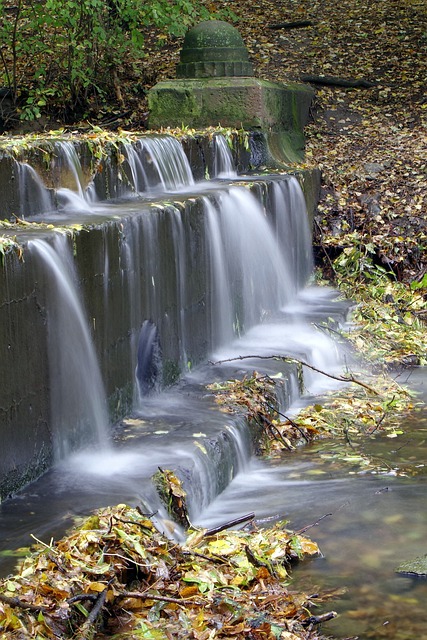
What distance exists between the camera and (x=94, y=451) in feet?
18.6

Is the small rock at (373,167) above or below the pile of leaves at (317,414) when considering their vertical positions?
above

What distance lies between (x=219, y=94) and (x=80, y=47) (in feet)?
14.2

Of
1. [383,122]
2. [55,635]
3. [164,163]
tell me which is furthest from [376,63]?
[55,635]

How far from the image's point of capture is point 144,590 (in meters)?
4.00

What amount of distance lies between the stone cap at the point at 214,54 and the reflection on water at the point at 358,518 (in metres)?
6.44

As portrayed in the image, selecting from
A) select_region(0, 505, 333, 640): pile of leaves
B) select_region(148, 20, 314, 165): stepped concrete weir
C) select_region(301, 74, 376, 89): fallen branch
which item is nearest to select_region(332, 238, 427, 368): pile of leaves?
select_region(148, 20, 314, 165): stepped concrete weir

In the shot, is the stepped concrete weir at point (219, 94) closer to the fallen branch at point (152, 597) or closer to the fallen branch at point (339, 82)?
the fallen branch at point (339, 82)

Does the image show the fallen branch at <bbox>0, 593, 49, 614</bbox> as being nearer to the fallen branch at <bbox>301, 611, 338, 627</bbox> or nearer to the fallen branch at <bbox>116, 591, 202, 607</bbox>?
the fallen branch at <bbox>116, 591, 202, 607</bbox>

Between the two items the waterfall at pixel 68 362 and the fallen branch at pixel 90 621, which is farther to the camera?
the waterfall at pixel 68 362

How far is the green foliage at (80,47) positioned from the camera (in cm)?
1404

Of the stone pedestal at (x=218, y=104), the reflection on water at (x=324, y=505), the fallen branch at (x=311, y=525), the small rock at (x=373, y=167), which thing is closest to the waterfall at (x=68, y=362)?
the reflection on water at (x=324, y=505)

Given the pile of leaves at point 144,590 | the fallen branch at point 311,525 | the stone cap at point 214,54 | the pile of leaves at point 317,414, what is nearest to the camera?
the pile of leaves at point 144,590

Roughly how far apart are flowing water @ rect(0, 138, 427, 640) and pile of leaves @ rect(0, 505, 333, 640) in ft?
0.74

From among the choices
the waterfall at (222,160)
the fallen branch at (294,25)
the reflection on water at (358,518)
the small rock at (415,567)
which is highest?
the fallen branch at (294,25)
